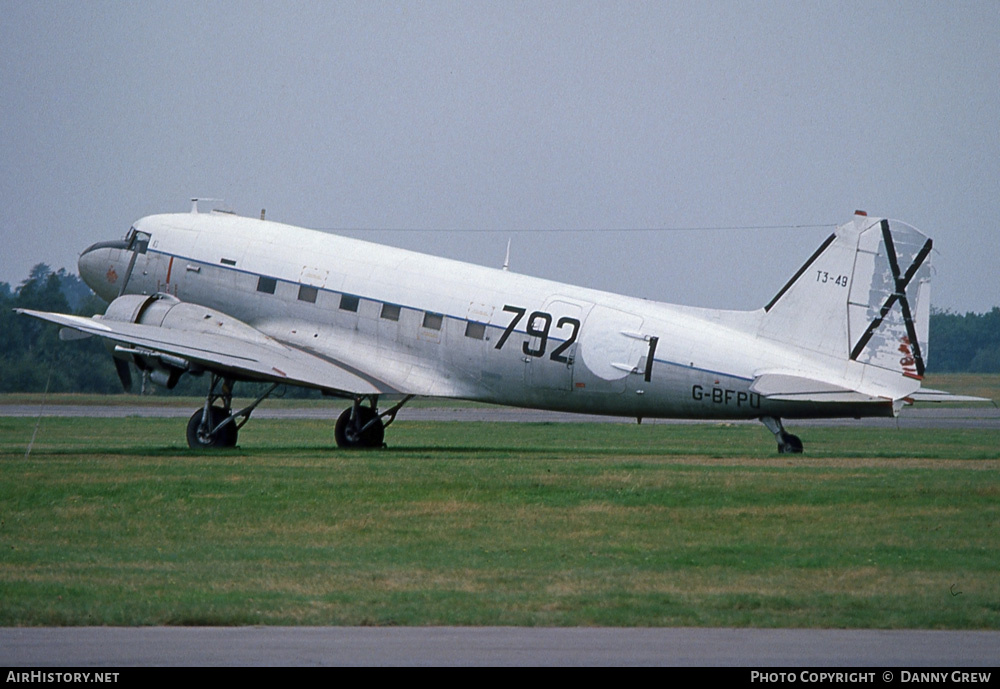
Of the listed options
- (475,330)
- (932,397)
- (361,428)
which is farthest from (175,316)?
(932,397)

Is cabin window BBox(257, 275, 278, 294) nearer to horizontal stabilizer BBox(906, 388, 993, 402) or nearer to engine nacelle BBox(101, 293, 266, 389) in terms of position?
engine nacelle BBox(101, 293, 266, 389)

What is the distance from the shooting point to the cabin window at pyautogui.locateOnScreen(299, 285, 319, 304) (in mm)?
33562

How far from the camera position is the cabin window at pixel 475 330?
104 ft

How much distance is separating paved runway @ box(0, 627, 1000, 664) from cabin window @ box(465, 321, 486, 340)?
18.7 meters

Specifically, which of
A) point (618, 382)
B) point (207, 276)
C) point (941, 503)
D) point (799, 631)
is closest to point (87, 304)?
point (207, 276)

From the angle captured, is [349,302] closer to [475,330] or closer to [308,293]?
[308,293]

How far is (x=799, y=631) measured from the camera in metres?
12.9

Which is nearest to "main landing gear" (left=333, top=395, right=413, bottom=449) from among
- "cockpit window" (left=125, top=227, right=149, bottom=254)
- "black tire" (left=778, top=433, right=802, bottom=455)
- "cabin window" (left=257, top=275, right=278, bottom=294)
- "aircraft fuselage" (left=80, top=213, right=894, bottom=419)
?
"aircraft fuselage" (left=80, top=213, right=894, bottom=419)

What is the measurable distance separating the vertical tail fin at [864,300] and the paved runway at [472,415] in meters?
23.5

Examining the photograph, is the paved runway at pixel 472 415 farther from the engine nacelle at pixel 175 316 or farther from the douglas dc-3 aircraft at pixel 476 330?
the engine nacelle at pixel 175 316

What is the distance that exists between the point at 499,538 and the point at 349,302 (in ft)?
Answer: 47.5

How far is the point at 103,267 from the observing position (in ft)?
121

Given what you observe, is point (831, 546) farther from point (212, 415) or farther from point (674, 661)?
point (212, 415)
